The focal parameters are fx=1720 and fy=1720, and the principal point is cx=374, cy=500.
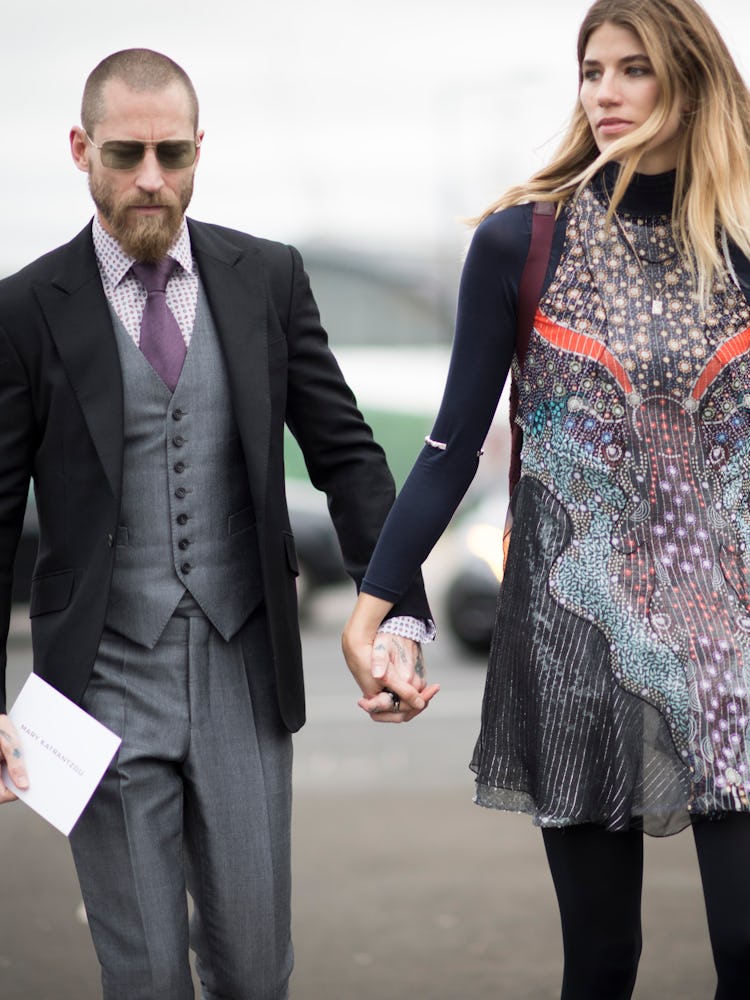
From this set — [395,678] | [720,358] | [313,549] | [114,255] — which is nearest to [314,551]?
[313,549]

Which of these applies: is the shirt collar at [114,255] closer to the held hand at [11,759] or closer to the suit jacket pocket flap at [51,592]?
the suit jacket pocket flap at [51,592]

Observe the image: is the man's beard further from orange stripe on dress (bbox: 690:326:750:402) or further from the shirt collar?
orange stripe on dress (bbox: 690:326:750:402)

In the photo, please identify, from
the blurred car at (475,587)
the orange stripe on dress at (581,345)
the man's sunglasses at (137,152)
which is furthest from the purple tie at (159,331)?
the blurred car at (475,587)

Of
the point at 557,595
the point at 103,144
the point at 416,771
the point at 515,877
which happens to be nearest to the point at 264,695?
the point at 557,595

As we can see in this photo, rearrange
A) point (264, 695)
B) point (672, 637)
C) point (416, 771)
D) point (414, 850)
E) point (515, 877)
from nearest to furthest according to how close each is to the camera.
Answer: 1. point (672, 637)
2. point (264, 695)
3. point (515, 877)
4. point (414, 850)
5. point (416, 771)

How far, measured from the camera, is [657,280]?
10.5 feet

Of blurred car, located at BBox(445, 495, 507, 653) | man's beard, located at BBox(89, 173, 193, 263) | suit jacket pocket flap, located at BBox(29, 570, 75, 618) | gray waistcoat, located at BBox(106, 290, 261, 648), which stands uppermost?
man's beard, located at BBox(89, 173, 193, 263)

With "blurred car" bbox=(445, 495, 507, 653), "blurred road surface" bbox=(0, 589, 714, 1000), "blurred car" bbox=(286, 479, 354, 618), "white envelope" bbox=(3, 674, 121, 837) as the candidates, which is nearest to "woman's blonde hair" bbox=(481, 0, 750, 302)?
"white envelope" bbox=(3, 674, 121, 837)

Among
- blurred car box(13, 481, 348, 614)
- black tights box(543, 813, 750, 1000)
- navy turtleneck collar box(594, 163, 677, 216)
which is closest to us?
black tights box(543, 813, 750, 1000)

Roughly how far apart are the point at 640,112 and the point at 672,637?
0.97m

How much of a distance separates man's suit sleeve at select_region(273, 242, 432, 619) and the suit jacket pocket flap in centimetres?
60

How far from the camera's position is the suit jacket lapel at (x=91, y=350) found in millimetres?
3340

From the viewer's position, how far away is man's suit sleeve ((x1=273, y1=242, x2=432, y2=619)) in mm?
3662

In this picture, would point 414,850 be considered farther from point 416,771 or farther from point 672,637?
point 672,637
